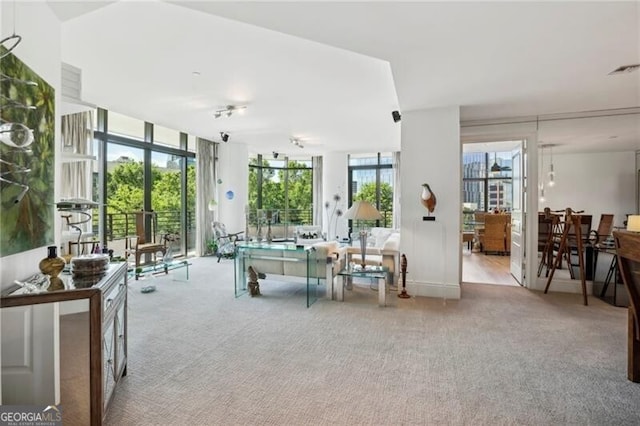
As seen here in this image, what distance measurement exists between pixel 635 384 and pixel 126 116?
24.4 ft

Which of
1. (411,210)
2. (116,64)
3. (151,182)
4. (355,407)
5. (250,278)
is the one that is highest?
(116,64)

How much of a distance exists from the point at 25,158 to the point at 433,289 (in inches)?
171

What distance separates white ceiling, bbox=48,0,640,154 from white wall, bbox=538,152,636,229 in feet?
9.00

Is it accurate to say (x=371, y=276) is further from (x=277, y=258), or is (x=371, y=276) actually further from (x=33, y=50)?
(x=33, y=50)

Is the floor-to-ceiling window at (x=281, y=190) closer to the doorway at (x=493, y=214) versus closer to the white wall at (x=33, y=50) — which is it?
the doorway at (x=493, y=214)

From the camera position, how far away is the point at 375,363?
245 centimetres

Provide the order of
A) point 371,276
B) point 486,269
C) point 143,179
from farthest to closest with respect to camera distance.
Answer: point 143,179, point 486,269, point 371,276

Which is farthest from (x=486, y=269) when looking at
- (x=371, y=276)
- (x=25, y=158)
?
(x=25, y=158)

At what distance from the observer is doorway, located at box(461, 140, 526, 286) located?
5125mm

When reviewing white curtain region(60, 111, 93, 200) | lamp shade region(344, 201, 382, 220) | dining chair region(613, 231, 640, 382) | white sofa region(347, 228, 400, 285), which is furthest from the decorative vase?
white sofa region(347, 228, 400, 285)

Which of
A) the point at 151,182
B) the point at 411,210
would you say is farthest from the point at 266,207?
the point at 411,210

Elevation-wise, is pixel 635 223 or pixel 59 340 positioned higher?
pixel 635 223

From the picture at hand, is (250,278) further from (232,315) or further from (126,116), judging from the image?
(126,116)

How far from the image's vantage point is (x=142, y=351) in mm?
2654
